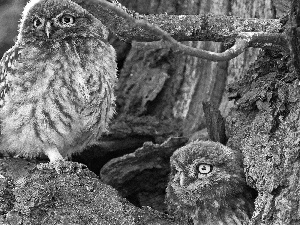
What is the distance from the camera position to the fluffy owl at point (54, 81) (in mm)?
A: 4172

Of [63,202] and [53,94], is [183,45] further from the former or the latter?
[53,94]

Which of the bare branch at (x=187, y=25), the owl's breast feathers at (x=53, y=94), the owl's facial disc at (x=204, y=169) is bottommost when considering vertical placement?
the owl's facial disc at (x=204, y=169)

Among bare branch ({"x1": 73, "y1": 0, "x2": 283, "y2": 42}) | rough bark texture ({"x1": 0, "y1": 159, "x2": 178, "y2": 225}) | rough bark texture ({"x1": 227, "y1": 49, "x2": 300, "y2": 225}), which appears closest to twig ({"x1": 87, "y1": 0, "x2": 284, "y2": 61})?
rough bark texture ({"x1": 227, "y1": 49, "x2": 300, "y2": 225})

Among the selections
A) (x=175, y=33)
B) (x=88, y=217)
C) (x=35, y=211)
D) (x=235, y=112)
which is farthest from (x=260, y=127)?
(x=35, y=211)

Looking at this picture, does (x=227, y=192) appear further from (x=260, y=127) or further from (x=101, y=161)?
(x=101, y=161)

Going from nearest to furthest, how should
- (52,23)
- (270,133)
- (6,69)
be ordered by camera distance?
(270,133)
(52,23)
(6,69)

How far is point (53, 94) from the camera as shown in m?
4.15

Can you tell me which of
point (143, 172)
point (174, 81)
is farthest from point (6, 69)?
point (174, 81)

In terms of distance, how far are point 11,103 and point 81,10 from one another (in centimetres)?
78

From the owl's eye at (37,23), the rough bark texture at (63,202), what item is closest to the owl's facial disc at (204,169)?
the rough bark texture at (63,202)

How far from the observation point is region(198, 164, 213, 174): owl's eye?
4.14 m

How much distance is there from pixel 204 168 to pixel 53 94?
1055 mm

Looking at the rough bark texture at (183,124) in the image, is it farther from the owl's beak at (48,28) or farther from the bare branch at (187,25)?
the owl's beak at (48,28)

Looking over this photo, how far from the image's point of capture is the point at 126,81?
532 centimetres
